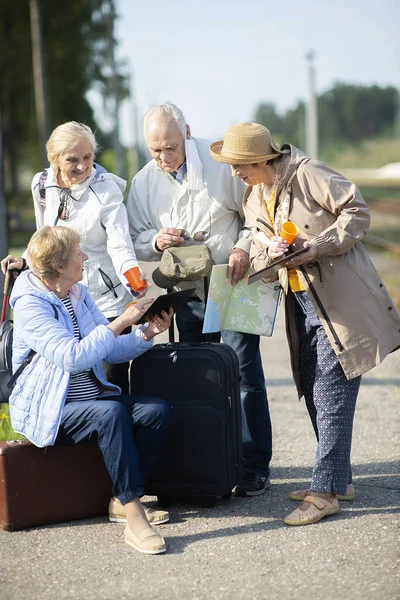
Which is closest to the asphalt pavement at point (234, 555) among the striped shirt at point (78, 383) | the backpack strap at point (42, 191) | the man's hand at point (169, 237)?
the striped shirt at point (78, 383)

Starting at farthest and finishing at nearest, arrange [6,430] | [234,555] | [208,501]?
[6,430], [208,501], [234,555]

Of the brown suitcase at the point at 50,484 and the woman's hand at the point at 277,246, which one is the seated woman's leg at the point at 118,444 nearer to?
the brown suitcase at the point at 50,484

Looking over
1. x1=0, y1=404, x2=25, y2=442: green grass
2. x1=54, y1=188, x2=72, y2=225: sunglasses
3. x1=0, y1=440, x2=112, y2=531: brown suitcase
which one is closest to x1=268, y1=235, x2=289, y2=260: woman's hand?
x1=54, y1=188, x2=72, y2=225: sunglasses

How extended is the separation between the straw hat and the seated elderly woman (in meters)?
0.82

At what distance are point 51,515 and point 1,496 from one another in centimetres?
27

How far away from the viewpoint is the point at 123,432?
412 cm

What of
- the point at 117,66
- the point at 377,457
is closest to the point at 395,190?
the point at 117,66

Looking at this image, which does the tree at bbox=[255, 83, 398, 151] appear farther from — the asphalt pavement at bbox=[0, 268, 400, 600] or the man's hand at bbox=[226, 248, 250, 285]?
the asphalt pavement at bbox=[0, 268, 400, 600]

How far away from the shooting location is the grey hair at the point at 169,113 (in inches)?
179

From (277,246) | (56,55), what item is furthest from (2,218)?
(56,55)

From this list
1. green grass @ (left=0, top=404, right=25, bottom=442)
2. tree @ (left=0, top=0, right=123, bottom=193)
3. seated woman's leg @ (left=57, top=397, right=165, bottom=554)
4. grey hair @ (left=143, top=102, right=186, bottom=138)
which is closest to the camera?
seated woman's leg @ (left=57, top=397, right=165, bottom=554)

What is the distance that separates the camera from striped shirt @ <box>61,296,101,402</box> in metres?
4.30

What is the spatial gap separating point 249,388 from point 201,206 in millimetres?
1011

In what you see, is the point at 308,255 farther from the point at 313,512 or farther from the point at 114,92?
the point at 114,92
